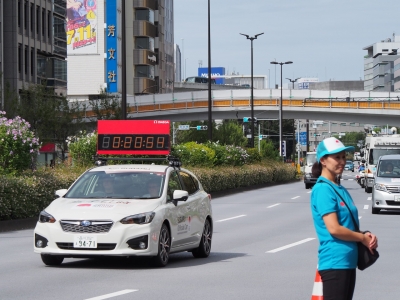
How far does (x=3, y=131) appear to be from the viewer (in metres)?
25.2

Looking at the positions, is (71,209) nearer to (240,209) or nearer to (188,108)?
(240,209)

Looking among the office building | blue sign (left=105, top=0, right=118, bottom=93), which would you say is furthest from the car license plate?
blue sign (left=105, top=0, right=118, bottom=93)

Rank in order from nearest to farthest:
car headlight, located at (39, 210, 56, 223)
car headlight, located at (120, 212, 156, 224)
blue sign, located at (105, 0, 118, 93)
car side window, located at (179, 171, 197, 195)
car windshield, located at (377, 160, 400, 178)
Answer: car headlight, located at (120, 212, 156, 224)
car headlight, located at (39, 210, 56, 223)
car side window, located at (179, 171, 197, 195)
car windshield, located at (377, 160, 400, 178)
blue sign, located at (105, 0, 118, 93)

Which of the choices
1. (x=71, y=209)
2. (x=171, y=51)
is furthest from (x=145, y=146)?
(x=171, y=51)

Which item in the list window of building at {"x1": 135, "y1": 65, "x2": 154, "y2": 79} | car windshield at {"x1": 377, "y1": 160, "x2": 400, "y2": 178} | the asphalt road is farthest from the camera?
window of building at {"x1": 135, "y1": 65, "x2": 154, "y2": 79}

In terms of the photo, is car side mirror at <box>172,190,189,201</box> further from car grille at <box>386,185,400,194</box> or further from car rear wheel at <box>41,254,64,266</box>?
car grille at <box>386,185,400,194</box>

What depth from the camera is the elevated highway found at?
3105 inches

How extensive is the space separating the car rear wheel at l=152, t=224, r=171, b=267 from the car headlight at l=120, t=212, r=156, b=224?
39cm

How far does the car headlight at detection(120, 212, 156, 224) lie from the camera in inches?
525

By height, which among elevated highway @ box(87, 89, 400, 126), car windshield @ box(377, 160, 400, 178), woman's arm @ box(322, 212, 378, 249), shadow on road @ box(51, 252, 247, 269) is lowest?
shadow on road @ box(51, 252, 247, 269)

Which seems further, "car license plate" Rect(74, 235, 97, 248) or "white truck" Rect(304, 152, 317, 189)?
"white truck" Rect(304, 152, 317, 189)

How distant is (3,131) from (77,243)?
12612 millimetres

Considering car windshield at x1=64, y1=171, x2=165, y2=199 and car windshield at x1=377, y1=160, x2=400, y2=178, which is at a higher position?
car windshield at x1=64, y1=171, x2=165, y2=199

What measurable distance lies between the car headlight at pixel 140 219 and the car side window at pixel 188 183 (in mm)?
2133
